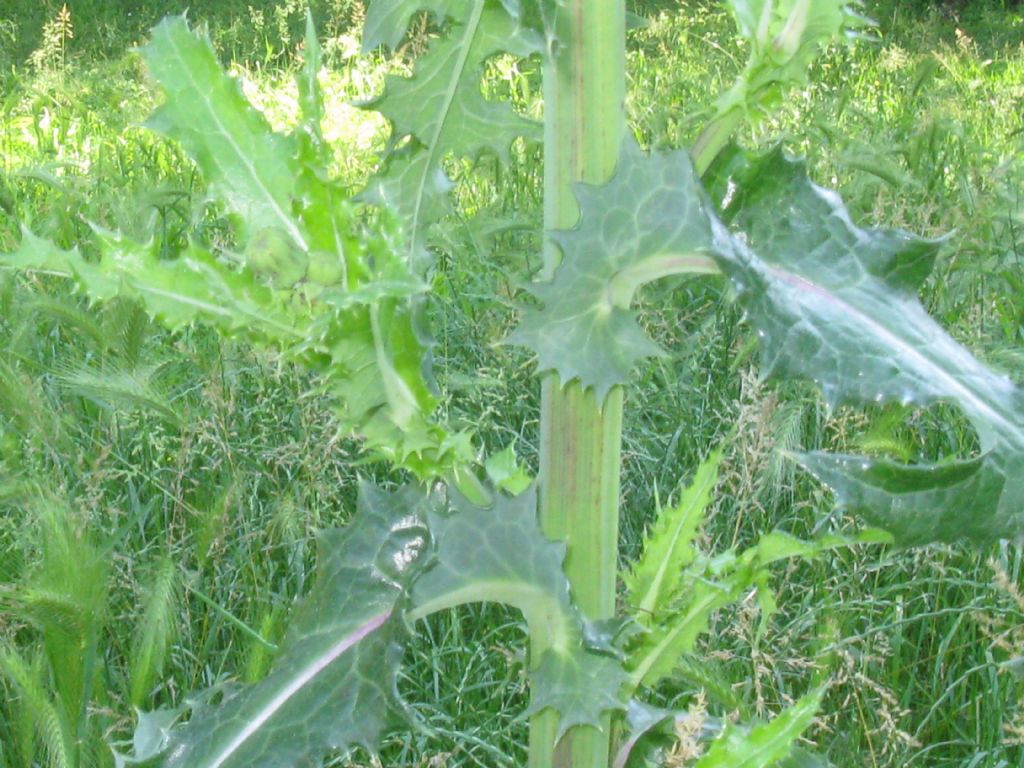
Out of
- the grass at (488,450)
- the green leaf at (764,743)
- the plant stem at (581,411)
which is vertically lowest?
the grass at (488,450)

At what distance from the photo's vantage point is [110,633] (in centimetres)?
186

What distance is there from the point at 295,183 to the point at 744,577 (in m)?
0.51

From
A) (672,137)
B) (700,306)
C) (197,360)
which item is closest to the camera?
(197,360)

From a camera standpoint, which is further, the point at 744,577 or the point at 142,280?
the point at 744,577

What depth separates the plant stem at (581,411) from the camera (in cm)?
92

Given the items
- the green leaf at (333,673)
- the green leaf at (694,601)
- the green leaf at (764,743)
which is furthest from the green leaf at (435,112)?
the green leaf at (764,743)

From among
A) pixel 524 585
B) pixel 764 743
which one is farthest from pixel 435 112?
pixel 764 743

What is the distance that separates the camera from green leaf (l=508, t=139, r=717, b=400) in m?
0.94

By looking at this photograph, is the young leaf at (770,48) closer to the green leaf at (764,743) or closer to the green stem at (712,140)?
the green stem at (712,140)

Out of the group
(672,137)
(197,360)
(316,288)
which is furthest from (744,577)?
(672,137)

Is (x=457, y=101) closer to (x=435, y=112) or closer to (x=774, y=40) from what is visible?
(x=435, y=112)

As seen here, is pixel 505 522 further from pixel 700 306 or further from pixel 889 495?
pixel 700 306

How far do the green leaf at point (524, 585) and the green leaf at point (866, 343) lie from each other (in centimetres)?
25

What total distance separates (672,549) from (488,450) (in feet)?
3.59
